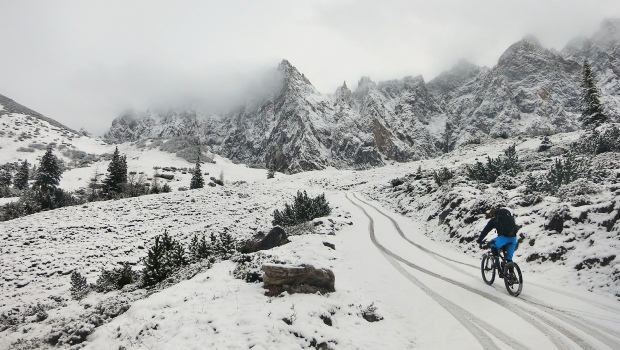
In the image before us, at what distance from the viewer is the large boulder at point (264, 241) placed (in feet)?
53.5

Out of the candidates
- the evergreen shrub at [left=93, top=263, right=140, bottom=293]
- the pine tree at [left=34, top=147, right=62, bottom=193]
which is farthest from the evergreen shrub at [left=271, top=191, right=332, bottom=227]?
the pine tree at [left=34, top=147, right=62, bottom=193]

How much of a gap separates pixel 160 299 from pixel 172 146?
11573 centimetres

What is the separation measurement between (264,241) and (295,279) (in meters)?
6.81

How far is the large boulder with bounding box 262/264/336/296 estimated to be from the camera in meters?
9.74

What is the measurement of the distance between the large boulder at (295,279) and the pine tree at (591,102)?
152ft

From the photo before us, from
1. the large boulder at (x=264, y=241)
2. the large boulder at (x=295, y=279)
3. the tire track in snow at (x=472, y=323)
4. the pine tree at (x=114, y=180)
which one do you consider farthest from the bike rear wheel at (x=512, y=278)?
the pine tree at (x=114, y=180)

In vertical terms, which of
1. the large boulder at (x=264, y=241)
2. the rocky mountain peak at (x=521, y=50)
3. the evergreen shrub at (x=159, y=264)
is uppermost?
the rocky mountain peak at (x=521, y=50)

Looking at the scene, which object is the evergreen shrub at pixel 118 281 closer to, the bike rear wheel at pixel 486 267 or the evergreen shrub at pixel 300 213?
the evergreen shrub at pixel 300 213

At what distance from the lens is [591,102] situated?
41.4 meters

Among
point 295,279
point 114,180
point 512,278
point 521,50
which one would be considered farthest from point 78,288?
point 521,50

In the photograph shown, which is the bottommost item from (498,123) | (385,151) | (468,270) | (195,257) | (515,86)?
(195,257)

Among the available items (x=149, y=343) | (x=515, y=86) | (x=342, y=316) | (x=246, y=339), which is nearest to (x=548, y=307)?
(x=342, y=316)

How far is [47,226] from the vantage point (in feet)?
94.0

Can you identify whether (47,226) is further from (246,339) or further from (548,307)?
(548,307)
